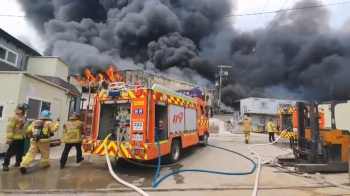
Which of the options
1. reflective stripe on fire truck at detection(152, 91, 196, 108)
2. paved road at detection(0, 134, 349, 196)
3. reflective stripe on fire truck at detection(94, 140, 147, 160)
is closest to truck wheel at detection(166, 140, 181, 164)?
paved road at detection(0, 134, 349, 196)

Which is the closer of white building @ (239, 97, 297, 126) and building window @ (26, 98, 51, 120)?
building window @ (26, 98, 51, 120)

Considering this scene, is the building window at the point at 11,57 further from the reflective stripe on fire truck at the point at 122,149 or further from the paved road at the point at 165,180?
the reflective stripe on fire truck at the point at 122,149

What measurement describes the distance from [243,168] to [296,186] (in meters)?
1.61

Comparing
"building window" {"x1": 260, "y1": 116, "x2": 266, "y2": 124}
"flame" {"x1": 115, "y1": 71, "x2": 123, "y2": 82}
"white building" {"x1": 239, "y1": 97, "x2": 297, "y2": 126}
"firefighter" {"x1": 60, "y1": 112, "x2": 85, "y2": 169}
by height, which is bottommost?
"firefighter" {"x1": 60, "y1": 112, "x2": 85, "y2": 169}

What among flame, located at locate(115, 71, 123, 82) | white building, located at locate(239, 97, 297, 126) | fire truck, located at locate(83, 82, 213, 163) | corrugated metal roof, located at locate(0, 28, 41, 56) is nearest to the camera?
fire truck, located at locate(83, 82, 213, 163)

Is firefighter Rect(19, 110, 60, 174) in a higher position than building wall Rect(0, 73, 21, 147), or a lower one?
lower

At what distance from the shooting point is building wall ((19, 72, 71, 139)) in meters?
6.82

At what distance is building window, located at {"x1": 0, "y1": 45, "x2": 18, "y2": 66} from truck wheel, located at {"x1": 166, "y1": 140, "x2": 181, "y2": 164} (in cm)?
1085

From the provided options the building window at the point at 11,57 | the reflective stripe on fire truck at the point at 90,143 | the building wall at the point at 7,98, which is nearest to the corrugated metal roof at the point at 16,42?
the building window at the point at 11,57

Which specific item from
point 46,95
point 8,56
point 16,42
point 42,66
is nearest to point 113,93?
point 46,95

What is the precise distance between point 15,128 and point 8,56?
8.94 meters

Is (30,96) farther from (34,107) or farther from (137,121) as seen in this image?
(137,121)

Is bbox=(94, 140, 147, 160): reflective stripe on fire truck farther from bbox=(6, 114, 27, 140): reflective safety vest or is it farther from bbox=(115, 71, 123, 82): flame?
bbox=(115, 71, 123, 82): flame

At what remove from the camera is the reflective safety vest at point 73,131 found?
5.40 metres
